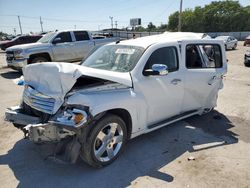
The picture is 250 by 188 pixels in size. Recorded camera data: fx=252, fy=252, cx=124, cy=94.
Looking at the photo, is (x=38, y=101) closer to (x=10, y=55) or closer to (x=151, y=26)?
(x=10, y=55)

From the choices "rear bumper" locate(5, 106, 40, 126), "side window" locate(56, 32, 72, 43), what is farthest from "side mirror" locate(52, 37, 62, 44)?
"rear bumper" locate(5, 106, 40, 126)

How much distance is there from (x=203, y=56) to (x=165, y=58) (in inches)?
48.4

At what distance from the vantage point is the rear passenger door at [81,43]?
12.7 m

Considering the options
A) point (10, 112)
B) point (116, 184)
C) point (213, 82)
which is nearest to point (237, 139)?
point (213, 82)

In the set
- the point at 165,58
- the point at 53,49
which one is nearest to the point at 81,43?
the point at 53,49

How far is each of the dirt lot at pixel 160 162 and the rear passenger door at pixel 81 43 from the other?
25.5 ft

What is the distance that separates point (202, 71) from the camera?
511 cm

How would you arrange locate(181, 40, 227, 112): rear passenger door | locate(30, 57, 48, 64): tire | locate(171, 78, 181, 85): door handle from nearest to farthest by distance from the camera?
1. locate(171, 78, 181, 85): door handle
2. locate(181, 40, 227, 112): rear passenger door
3. locate(30, 57, 48, 64): tire

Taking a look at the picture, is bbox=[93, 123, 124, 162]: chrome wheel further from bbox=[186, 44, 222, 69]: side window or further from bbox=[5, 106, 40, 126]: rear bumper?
bbox=[186, 44, 222, 69]: side window

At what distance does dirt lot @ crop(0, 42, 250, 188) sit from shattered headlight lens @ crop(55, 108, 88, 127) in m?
0.86

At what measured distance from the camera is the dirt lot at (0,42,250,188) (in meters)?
3.44

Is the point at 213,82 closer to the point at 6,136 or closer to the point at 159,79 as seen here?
the point at 159,79

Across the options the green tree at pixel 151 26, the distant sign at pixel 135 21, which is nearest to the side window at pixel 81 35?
the distant sign at pixel 135 21

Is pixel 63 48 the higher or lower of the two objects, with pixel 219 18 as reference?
lower
